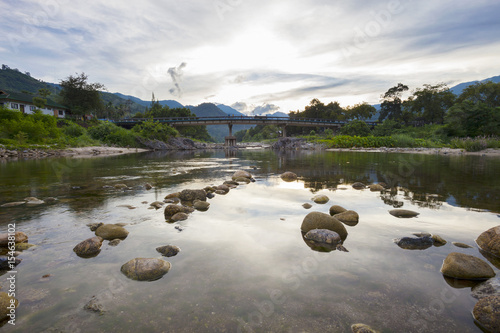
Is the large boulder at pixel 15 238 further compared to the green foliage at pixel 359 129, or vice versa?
the green foliage at pixel 359 129

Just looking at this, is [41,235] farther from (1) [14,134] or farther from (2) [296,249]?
(1) [14,134]

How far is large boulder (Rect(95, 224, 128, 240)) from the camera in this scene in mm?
6336

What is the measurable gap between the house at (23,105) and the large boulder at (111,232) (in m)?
68.4

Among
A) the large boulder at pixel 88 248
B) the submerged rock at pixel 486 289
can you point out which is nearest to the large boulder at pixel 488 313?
the submerged rock at pixel 486 289

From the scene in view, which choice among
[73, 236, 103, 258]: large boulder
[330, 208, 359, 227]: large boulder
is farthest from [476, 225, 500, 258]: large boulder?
[73, 236, 103, 258]: large boulder

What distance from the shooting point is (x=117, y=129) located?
213 ft

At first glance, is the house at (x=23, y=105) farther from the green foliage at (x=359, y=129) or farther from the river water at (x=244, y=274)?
the green foliage at (x=359, y=129)

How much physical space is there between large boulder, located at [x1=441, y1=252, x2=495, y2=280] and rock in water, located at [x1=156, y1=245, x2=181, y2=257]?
5.41 meters

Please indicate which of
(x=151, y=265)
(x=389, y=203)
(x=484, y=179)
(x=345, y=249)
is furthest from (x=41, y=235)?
(x=484, y=179)

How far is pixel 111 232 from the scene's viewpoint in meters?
6.38

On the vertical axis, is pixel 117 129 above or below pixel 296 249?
above

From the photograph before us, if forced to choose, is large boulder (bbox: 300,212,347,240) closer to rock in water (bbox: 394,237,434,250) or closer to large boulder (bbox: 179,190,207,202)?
rock in water (bbox: 394,237,434,250)

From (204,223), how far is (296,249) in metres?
3.03

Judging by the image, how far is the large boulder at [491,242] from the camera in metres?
5.39
